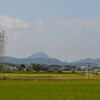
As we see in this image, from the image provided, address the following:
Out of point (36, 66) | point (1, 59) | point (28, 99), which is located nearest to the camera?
point (28, 99)

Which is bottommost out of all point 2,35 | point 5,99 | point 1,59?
point 5,99

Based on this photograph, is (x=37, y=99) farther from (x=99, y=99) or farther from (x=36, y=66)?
(x=36, y=66)

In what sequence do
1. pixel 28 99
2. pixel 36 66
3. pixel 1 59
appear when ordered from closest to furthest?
pixel 28 99
pixel 1 59
pixel 36 66

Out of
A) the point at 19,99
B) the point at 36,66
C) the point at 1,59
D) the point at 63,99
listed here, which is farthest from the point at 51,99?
the point at 36,66

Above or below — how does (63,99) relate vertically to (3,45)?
below

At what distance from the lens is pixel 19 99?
1794cm

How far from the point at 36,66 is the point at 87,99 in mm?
135317

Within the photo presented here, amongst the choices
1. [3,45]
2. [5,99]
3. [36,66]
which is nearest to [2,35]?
[3,45]

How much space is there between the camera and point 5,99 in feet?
58.9

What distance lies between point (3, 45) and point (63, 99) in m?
40.5

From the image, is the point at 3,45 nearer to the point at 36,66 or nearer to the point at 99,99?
the point at 99,99

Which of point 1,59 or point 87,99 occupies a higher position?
point 1,59

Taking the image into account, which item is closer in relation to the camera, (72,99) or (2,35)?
(72,99)

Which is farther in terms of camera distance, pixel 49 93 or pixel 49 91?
pixel 49 91
